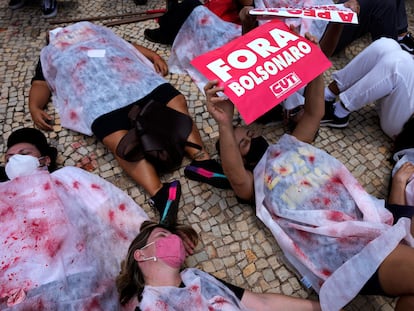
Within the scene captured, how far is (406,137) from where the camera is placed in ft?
9.18

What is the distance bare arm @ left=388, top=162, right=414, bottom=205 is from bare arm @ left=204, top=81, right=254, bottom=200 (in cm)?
93

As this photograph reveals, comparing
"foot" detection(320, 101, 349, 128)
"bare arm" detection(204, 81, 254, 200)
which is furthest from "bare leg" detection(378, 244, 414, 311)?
"foot" detection(320, 101, 349, 128)

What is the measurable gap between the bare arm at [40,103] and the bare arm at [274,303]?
2217mm

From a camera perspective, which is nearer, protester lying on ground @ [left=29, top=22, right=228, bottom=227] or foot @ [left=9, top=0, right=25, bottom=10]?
protester lying on ground @ [left=29, top=22, right=228, bottom=227]

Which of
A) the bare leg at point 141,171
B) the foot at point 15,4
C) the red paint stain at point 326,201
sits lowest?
the bare leg at point 141,171

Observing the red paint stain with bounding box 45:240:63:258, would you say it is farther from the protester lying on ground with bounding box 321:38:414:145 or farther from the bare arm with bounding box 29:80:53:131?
the protester lying on ground with bounding box 321:38:414:145

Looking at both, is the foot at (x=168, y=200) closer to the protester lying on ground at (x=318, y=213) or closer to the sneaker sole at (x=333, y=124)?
the protester lying on ground at (x=318, y=213)

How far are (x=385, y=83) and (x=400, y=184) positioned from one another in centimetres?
82

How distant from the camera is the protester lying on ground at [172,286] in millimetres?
1874

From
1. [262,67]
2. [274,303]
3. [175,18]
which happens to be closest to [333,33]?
[262,67]

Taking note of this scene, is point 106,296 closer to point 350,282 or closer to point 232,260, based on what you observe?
point 232,260

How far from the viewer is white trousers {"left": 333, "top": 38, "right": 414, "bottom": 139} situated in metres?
2.72

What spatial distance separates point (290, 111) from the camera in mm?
3072

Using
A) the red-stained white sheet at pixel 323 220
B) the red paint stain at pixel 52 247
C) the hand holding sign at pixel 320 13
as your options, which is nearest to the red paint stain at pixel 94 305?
the red paint stain at pixel 52 247
